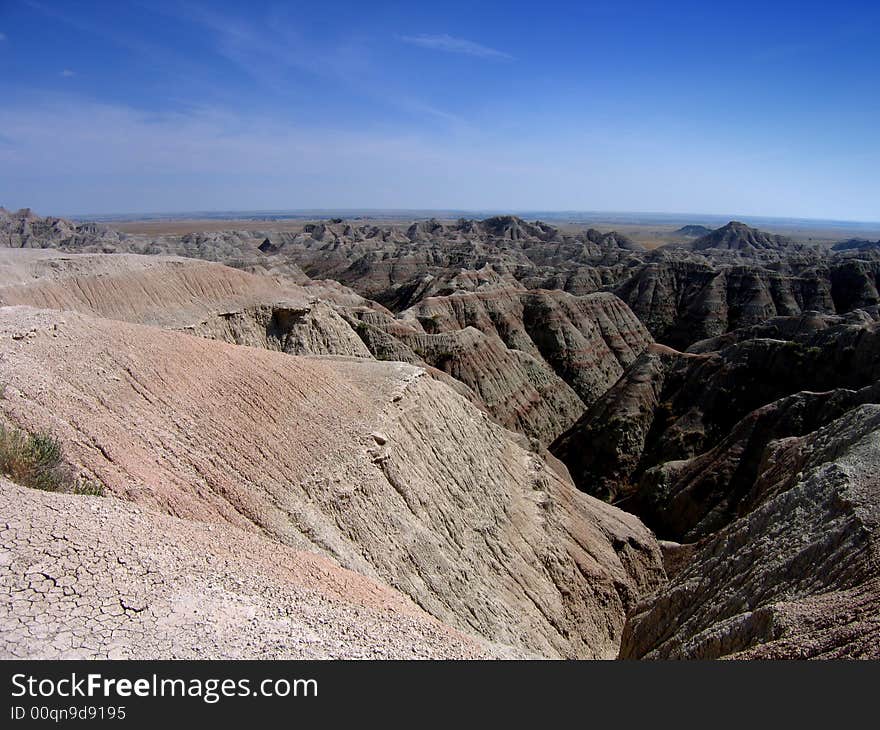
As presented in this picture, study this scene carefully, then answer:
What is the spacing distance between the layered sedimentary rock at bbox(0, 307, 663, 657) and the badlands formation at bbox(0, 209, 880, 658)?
84mm

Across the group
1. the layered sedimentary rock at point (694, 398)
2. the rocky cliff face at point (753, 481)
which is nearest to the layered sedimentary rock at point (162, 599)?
the rocky cliff face at point (753, 481)

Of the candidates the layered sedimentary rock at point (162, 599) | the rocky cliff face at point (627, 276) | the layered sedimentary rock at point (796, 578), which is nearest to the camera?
the layered sedimentary rock at point (162, 599)

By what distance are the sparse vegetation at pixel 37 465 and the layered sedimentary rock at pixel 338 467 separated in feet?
1.36

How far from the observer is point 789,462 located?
22391mm

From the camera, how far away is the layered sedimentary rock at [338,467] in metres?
13.7

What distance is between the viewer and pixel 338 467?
16516 mm

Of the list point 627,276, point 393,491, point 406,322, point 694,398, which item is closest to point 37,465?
point 393,491

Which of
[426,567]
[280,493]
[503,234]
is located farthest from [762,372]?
[503,234]

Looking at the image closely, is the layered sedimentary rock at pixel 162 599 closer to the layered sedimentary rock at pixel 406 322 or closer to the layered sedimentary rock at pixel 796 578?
the layered sedimentary rock at pixel 796 578

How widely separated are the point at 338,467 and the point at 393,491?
184 centimetres

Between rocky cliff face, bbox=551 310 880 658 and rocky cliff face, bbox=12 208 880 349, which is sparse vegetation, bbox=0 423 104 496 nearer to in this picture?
rocky cliff face, bbox=551 310 880 658

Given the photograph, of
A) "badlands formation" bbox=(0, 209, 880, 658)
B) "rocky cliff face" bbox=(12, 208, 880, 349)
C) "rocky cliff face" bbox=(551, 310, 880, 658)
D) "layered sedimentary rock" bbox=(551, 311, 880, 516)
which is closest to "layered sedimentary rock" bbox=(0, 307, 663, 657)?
"badlands formation" bbox=(0, 209, 880, 658)

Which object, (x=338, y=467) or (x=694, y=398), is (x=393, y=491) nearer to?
(x=338, y=467)

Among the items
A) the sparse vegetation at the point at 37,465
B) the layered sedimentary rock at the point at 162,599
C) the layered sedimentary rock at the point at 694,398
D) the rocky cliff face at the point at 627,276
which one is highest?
the rocky cliff face at the point at 627,276
